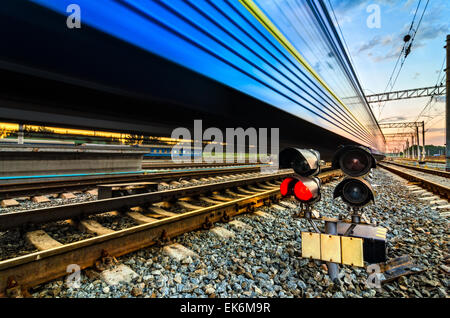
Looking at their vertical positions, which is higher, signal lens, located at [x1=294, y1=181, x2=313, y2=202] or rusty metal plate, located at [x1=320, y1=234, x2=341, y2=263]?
signal lens, located at [x1=294, y1=181, x2=313, y2=202]

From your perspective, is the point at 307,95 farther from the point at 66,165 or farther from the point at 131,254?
the point at 66,165

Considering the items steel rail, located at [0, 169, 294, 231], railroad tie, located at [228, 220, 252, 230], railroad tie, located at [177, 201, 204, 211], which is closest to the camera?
steel rail, located at [0, 169, 294, 231]

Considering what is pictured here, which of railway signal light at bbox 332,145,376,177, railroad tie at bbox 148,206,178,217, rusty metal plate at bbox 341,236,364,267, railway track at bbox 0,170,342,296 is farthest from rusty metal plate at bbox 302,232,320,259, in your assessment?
railroad tie at bbox 148,206,178,217

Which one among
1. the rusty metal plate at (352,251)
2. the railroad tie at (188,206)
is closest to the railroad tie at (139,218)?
the railroad tie at (188,206)

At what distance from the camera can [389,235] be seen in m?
3.01

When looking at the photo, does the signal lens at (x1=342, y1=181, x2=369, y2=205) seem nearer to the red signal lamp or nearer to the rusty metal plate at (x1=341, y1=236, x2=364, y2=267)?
the red signal lamp

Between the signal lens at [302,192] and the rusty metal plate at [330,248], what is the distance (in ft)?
1.13

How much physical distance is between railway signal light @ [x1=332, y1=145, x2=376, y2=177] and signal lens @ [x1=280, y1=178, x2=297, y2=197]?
490 mm

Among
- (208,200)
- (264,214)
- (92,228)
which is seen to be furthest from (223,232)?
(92,228)

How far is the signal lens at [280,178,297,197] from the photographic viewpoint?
1.97 meters

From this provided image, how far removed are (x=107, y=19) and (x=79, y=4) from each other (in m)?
0.24

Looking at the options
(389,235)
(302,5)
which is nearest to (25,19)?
(389,235)

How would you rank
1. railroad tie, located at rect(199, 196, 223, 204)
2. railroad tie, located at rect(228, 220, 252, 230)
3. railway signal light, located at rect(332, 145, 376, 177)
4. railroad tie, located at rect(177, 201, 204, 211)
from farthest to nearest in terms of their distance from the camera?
railroad tie, located at rect(199, 196, 223, 204), railroad tie, located at rect(177, 201, 204, 211), railroad tie, located at rect(228, 220, 252, 230), railway signal light, located at rect(332, 145, 376, 177)

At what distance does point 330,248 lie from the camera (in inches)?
72.3
